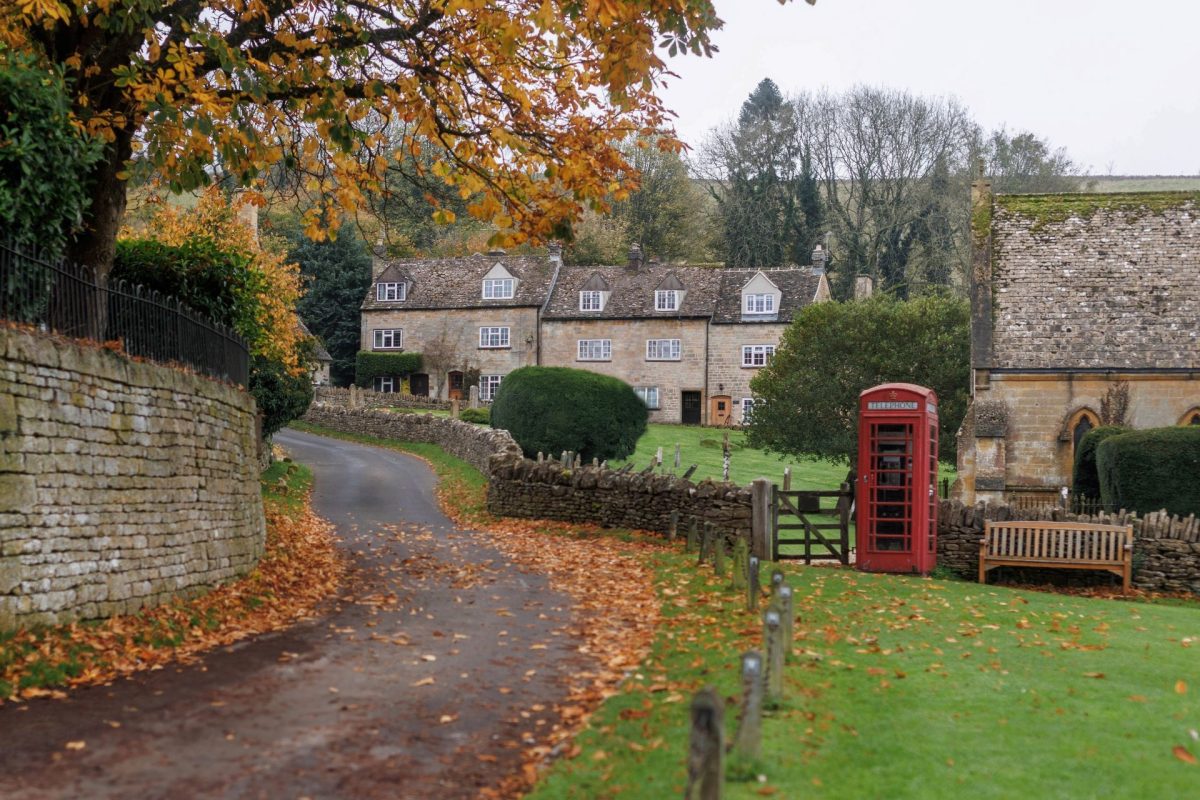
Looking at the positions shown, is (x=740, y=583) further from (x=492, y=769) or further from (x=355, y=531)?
(x=355, y=531)

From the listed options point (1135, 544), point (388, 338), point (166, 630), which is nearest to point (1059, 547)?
point (1135, 544)

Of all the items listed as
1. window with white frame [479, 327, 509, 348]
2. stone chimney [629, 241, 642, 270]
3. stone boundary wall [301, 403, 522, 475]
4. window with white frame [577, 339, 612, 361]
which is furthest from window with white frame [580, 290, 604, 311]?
stone boundary wall [301, 403, 522, 475]

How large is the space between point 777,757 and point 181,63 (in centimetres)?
1012

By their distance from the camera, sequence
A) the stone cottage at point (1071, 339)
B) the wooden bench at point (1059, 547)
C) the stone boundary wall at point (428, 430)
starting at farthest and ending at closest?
the stone boundary wall at point (428, 430) < the stone cottage at point (1071, 339) < the wooden bench at point (1059, 547)

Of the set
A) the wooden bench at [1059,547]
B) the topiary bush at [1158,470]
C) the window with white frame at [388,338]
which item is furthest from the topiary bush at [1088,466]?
the window with white frame at [388,338]

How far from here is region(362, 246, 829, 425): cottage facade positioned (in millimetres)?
64312

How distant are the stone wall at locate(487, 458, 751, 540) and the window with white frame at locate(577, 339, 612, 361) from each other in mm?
37104

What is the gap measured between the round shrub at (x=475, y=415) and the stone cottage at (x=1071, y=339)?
26.2 meters

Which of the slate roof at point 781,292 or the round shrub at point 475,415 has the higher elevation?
the slate roof at point 781,292

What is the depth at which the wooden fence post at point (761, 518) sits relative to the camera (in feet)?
68.0

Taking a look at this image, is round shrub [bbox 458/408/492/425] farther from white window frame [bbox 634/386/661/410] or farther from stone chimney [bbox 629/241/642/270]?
stone chimney [bbox 629/241/642/270]

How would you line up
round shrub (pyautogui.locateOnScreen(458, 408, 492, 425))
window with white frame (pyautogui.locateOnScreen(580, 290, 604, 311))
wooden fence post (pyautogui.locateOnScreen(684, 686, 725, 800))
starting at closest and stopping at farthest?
1. wooden fence post (pyautogui.locateOnScreen(684, 686, 725, 800))
2. round shrub (pyautogui.locateOnScreen(458, 408, 492, 425))
3. window with white frame (pyautogui.locateOnScreen(580, 290, 604, 311))

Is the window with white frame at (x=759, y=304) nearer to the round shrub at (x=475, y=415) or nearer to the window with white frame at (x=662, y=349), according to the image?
the window with white frame at (x=662, y=349)

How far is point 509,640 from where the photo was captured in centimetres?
1267
